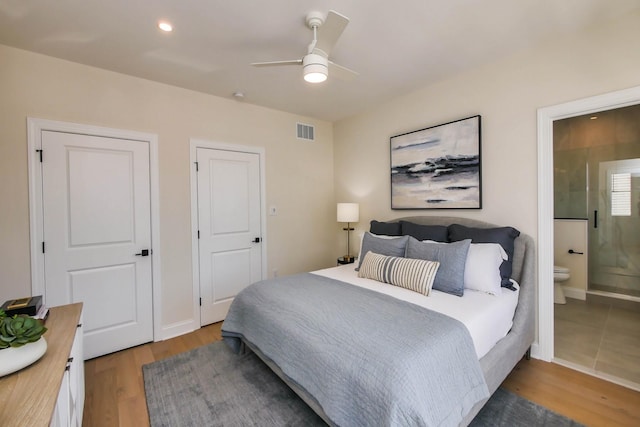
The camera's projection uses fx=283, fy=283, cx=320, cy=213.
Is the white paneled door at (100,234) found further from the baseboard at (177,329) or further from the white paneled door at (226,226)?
the white paneled door at (226,226)

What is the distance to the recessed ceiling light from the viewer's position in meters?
1.94

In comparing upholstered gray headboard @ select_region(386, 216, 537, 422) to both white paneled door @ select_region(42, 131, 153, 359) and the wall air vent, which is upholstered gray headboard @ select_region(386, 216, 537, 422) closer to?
the wall air vent

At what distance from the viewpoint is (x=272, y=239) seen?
3.69m

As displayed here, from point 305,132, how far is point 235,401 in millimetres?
3208

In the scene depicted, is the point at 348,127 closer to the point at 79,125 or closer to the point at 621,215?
the point at 79,125

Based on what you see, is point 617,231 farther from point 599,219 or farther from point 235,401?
point 235,401

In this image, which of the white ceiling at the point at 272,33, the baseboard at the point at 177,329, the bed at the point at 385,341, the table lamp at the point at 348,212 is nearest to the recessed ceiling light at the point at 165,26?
the white ceiling at the point at 272,33

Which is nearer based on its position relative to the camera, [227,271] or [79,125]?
[79,125]

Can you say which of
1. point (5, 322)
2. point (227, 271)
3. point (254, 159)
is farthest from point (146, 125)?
point (5, 322)

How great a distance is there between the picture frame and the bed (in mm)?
482

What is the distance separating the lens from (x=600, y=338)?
104 inches

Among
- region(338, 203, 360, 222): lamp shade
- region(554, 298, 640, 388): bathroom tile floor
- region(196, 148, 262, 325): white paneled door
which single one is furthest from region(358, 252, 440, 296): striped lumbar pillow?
region(196, 148, 262, 325): white paneled door

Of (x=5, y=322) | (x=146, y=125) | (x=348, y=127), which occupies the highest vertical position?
(x=348, y=127)

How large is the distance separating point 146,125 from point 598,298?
5.62 m
